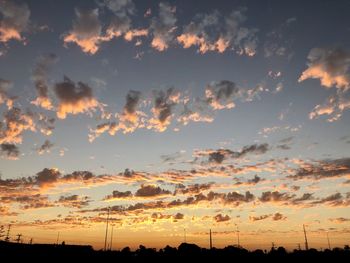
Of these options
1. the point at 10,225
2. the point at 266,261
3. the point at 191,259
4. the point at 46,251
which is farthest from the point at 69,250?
the point at 10,225

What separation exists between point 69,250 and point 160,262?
2249 centimetres

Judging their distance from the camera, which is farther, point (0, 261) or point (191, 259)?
point (191, 259)

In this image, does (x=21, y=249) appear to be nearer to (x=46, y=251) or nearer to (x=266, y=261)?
(x=46, y=251)

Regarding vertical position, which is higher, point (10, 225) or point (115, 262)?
point (10, 225)

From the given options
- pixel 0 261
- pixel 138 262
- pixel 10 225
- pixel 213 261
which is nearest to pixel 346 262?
pixel 213 261

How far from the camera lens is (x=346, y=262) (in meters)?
71.6

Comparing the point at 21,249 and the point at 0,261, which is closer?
the point at 0,261

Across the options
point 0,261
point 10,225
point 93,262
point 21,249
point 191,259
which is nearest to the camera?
point 0,261

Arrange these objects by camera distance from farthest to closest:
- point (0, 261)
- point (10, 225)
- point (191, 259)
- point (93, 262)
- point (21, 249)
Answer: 1. point (10, 225)
2. point (191, 259)
3. point (21, 249)
4. point (93, 262)
5. point (0, 261)

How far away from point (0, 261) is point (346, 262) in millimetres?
67190

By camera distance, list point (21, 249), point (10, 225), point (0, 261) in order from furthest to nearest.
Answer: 1. point (10, 225)
2. point (21, 249)
3. point (0, 261)

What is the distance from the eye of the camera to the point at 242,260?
252 ft

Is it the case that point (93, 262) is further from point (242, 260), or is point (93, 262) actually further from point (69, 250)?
point (242, 260)

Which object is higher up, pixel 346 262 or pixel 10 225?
pixel 10 225
